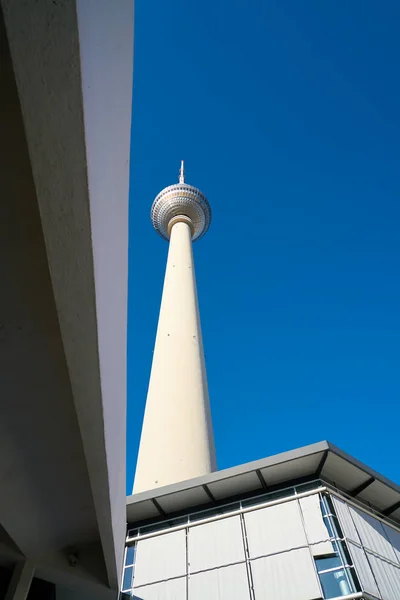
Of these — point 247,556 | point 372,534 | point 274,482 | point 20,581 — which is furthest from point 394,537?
point 20,581

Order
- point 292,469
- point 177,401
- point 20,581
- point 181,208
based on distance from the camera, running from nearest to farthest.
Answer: point 20,581 < point 292,469 < point 177,401 < point 181,208

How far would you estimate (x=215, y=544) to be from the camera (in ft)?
34.9

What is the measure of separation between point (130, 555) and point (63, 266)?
11.1 metres

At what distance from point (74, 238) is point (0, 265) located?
1.99 feet

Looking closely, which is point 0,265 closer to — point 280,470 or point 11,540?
point 11,540

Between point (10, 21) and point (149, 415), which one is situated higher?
point (149, 415)

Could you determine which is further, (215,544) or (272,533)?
(215,544)

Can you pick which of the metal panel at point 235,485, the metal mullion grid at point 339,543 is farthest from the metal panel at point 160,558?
the metal mullion grid at point 339,543

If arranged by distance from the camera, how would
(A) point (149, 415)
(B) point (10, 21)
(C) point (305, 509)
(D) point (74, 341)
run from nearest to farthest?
(B) point (10, 21) < (D) point (74, 341) < (C) point (305, 509) < (A) point (149, 415)

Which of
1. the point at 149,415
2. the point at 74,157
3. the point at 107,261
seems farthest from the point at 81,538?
the point at 149,415

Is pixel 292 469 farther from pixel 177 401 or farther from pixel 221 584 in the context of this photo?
pixel 177 401

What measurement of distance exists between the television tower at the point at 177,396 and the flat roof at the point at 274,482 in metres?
5.85

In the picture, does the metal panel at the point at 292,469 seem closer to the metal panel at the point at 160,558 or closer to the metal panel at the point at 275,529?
the metal panel at the point at 275,529

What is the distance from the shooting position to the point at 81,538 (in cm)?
514
